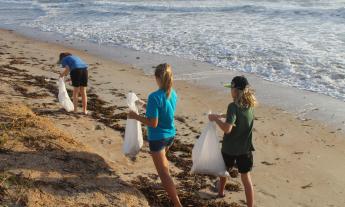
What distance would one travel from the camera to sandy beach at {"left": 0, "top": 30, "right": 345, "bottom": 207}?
18.1ft

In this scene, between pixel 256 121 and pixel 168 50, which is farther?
pixel 168 50

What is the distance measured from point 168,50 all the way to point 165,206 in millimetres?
11205

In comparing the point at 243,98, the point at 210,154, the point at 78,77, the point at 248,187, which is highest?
the point at 243,98

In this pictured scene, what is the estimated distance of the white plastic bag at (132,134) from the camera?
6598 mm

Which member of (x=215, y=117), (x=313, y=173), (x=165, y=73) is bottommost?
(x=313, y=173)

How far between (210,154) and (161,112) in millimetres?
1028

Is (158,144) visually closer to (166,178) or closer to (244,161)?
(166,178)

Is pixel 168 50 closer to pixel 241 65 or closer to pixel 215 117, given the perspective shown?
pixel 241 65

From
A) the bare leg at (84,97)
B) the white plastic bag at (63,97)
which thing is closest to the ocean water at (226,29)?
the bare leg at (84,97)

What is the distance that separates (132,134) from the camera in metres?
6.62

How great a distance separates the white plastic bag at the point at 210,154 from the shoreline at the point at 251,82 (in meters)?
4.00

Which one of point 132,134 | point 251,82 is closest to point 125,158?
point 132,134

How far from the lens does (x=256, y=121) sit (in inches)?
365

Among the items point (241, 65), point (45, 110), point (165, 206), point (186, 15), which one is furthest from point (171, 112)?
point (186, 15)
